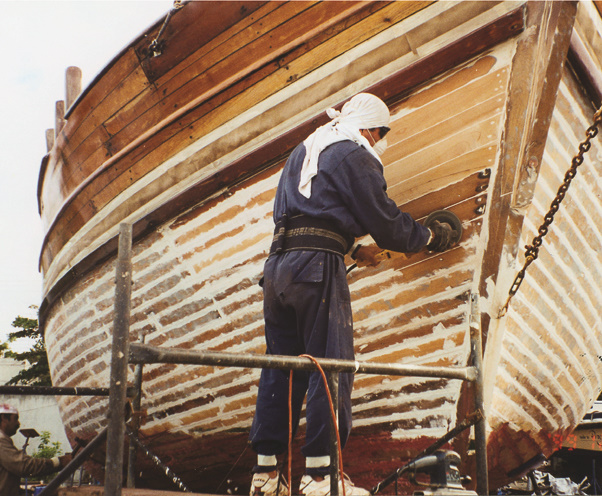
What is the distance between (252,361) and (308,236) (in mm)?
751

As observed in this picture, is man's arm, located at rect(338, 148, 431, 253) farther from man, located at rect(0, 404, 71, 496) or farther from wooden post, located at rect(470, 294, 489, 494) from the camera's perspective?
man, located at rect(0, 404, 71, 496)

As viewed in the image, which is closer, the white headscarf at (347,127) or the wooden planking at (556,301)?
the white headscarf at (347,127)

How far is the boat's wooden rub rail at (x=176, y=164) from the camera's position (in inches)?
98.9

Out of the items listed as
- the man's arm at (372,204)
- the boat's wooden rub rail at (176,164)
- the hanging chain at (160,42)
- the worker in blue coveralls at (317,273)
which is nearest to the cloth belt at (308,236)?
the worker in blue coveralls at (317,273)

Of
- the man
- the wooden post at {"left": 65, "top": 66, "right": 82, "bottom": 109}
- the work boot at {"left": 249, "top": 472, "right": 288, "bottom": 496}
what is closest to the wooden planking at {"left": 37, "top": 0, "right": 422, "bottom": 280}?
the wooden post at {"left": 65, "top": 66, "right": 82, "bottom": 109}

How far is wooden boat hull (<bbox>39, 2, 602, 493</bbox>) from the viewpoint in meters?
2.44

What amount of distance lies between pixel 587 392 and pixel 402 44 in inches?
93.4

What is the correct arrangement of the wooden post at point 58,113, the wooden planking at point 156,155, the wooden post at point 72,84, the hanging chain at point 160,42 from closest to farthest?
the wooden planking at point 156,155 < the hanging chain at point 160,42 < the wooden post at point 72,84 < the wooden post at point 58,113

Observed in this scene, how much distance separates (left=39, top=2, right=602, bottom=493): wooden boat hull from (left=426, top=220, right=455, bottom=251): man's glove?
0.10m

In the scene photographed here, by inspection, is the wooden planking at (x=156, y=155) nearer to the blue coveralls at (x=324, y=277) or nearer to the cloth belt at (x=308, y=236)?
the blue coveralls at (x=324, y=277)

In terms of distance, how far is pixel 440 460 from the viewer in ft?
5.55

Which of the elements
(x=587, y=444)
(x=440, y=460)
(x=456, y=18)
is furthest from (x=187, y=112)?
(x=587, y=444)

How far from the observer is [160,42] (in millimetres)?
3018

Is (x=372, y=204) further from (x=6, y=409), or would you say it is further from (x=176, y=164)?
(x=6, y=409)
